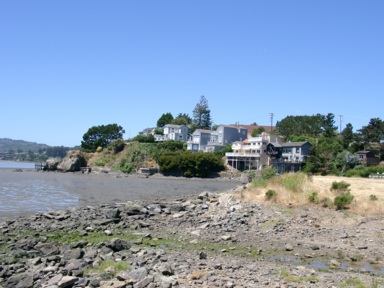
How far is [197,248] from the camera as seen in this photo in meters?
18.4

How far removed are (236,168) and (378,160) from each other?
35.8m

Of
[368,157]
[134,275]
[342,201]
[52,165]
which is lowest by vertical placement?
[134,275]

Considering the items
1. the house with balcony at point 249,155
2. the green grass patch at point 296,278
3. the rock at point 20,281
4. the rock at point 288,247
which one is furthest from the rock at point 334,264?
the house with balcony at point 249,155

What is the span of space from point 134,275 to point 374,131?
89.2 metres

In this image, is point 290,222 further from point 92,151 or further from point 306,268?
point 92,151

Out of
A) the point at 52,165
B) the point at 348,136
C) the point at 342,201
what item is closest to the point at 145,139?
the point at 52,165

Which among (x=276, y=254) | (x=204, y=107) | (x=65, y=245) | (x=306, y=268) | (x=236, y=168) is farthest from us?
(x=204, y=107)

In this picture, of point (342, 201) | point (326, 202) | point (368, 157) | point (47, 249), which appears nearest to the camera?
point (47, 249)

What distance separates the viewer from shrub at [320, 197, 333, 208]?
2667 centimetres

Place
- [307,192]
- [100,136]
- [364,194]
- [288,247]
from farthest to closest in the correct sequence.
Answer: [100,136]
[307,192]
[364,194]
[288,247]

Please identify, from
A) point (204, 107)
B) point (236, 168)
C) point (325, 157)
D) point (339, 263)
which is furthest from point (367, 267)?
point (204, 107)

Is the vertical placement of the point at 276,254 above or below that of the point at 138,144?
below

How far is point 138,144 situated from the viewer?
133625mm

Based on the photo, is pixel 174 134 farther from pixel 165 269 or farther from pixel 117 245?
pixel 165 269
